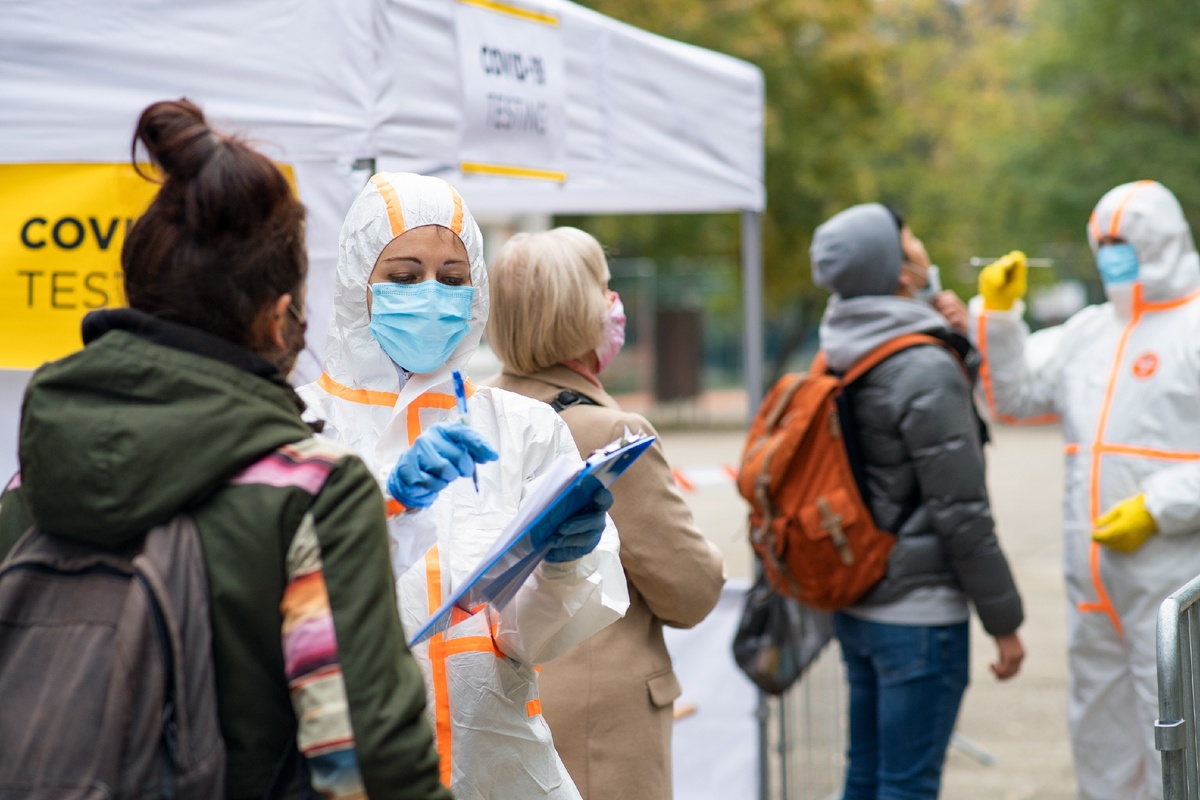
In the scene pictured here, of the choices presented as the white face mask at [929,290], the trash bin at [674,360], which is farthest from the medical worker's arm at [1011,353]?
the trash bin at [674,360]

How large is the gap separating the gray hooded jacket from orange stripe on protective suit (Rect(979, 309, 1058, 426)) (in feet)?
1.80

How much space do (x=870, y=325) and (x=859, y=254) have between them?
212 mm

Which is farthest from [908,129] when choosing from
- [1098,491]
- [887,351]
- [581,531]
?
[581,531]

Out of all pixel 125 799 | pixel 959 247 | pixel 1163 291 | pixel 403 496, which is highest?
pixel 959 247

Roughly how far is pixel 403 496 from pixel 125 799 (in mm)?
591

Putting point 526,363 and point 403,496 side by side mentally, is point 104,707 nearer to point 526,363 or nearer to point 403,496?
point 403,496

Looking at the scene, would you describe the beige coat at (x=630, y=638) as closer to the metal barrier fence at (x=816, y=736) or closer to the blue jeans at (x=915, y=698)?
the blue jeans at (x=915, y=698)

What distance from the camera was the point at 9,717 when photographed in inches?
54.7

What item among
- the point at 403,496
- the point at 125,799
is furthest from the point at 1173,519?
the point at 125,799

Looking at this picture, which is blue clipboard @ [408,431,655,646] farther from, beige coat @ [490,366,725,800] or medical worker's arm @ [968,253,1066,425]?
medical worker's arm @ [968,253,1066,425]

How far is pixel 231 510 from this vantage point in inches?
56.2

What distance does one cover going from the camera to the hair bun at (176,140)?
58.7 inches

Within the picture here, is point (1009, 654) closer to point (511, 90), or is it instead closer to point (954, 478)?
point (954, 478)

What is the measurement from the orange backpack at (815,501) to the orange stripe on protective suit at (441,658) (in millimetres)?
1748
